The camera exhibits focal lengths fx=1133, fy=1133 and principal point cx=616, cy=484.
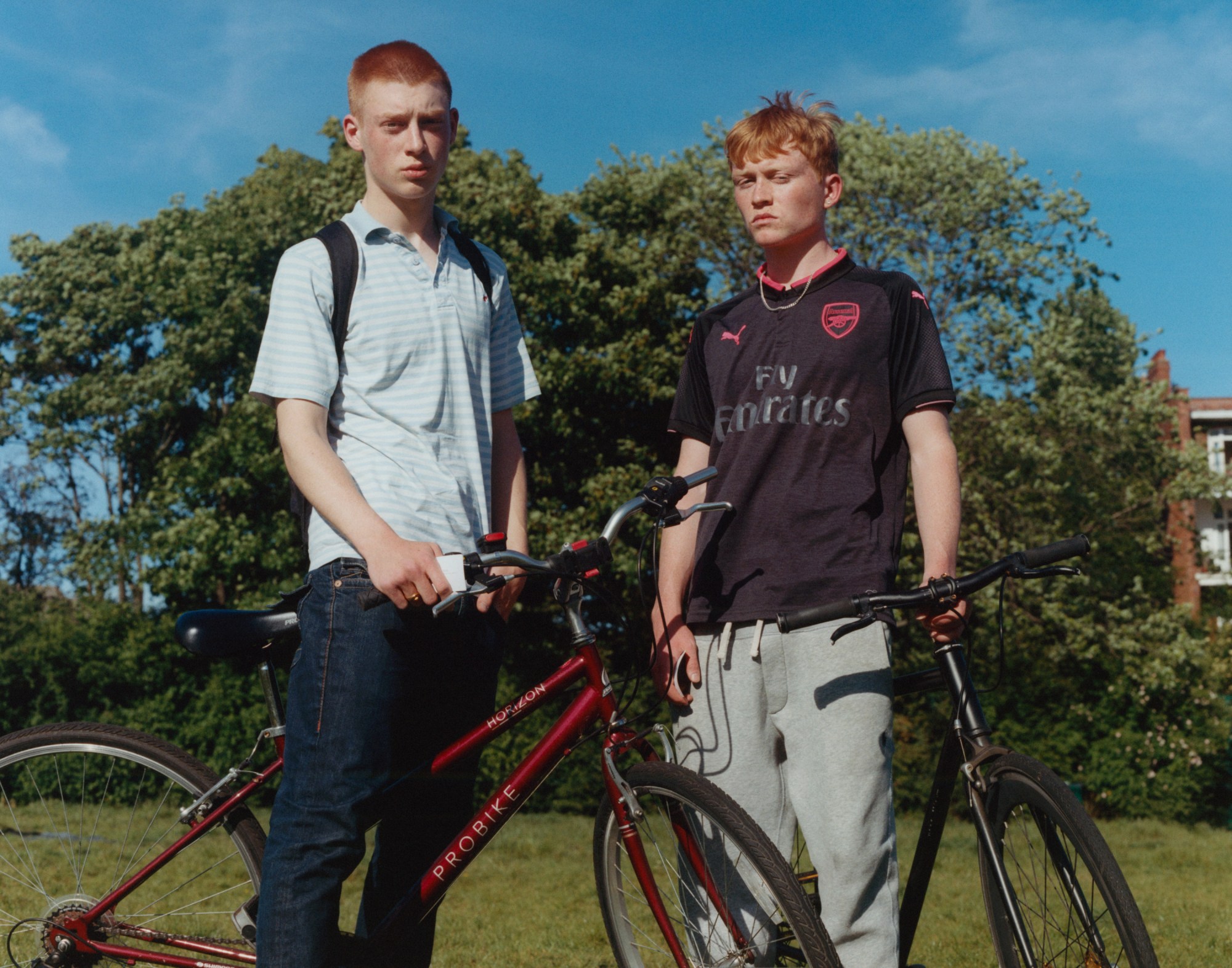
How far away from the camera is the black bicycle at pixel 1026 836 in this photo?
76.7 inches

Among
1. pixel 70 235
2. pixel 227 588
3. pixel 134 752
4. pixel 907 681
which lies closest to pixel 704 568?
pixel 907 681

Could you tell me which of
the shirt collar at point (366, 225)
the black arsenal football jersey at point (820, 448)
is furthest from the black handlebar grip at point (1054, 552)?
the shirt collar at point (366, 225)

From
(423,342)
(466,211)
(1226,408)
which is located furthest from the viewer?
(1226,408)

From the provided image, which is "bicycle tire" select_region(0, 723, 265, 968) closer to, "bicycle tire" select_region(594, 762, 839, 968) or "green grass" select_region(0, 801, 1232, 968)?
"green grass" select_region(0, 801, 1232, 968)

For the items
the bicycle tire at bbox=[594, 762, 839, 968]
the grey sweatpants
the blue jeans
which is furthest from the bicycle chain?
the grey sweatpants

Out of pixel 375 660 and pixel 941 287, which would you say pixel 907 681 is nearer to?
pixel 375 660

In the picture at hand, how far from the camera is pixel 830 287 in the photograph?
256 centimetres

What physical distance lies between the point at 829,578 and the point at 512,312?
3.22ft

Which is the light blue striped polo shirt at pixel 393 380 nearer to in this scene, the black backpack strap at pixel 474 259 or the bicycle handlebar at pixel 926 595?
the black backpack strap at pixel 474 259

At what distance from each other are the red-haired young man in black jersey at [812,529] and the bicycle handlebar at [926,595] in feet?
0.44

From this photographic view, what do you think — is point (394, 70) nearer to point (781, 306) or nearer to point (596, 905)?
point (781, 306)

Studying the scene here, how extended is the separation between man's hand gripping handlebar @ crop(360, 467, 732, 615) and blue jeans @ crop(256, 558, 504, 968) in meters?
0.09

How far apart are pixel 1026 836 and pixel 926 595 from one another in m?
0.50

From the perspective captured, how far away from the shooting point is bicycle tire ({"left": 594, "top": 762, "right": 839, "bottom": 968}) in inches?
78.8
